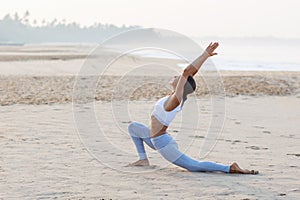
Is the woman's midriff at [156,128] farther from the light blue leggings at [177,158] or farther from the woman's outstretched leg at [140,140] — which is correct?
the woman's outstretched leg at [140,140]

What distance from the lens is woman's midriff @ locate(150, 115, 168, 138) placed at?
6629 mm

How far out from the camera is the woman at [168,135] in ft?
20.8

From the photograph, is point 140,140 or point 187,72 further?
point 140,140

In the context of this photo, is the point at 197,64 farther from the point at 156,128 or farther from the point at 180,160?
the point at 180,160

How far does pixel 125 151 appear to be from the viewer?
8211 millimetres

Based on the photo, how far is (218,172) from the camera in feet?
22.4

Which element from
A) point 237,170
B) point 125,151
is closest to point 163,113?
point 237,170

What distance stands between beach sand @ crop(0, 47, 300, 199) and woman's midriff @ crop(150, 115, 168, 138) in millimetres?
459

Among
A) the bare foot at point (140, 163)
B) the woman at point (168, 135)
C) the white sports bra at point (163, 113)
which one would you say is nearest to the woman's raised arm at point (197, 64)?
the woman at point (168, 135)

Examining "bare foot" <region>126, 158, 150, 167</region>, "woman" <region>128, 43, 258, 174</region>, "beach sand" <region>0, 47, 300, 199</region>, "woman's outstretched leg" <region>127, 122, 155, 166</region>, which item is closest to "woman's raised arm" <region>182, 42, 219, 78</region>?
"woman" <region>128, 43, 258, 174</region>

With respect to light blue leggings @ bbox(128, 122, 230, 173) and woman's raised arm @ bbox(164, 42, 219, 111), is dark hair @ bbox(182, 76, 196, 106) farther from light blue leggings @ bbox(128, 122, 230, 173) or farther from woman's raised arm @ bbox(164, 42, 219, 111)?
light blue leggings @ bbox(128, 122, 230, 173)

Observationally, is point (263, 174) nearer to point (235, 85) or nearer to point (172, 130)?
point (172, 130)

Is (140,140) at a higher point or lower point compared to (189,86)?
lower

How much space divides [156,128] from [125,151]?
1.64m
